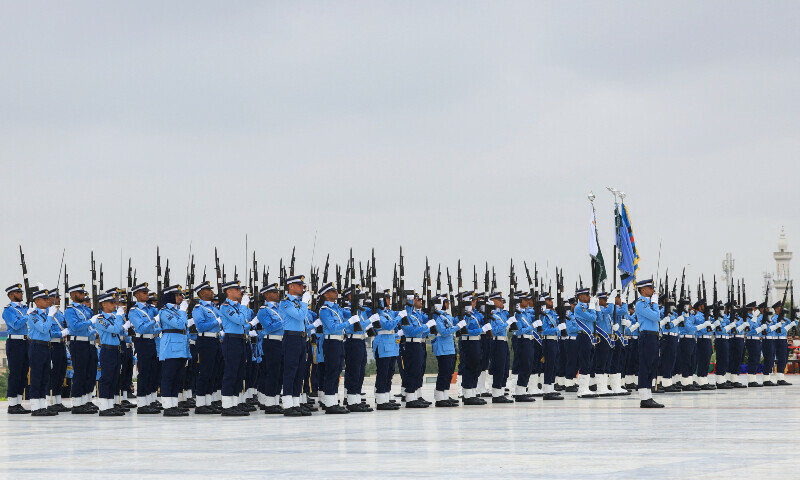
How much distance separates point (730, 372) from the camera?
27.3m

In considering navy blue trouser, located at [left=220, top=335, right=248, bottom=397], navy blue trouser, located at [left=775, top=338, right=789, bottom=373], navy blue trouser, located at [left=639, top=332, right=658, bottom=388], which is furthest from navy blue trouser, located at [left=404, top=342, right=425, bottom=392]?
navy blue trouser, located at [left=775, top=338, right=789, bottom=373]

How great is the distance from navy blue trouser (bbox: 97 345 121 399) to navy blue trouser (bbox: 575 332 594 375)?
859 centimetres

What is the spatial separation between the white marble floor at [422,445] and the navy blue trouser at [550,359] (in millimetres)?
4383

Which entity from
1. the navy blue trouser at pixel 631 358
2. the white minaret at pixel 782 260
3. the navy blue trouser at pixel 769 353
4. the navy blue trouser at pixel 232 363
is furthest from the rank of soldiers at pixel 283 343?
the white minaret at pixel 782 260

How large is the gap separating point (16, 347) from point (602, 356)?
1065 centimetres

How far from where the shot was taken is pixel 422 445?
11047 mm

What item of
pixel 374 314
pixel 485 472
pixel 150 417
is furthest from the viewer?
pixel 374 314

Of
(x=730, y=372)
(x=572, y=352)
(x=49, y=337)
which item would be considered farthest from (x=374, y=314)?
(x=730, y=372)

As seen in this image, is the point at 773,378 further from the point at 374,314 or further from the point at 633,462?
the point at 633,462

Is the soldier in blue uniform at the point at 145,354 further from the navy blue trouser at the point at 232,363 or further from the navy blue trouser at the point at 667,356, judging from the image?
the navy blue trouser at the point at 667,356

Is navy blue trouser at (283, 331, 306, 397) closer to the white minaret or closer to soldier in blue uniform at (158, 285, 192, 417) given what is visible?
soldier in blue uniform at (158, 285, 192, 417)

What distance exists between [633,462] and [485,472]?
1256 millimetres

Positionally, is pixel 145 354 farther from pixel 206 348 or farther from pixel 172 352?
pixel 172 352

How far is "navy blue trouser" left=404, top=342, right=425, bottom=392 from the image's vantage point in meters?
18.8
